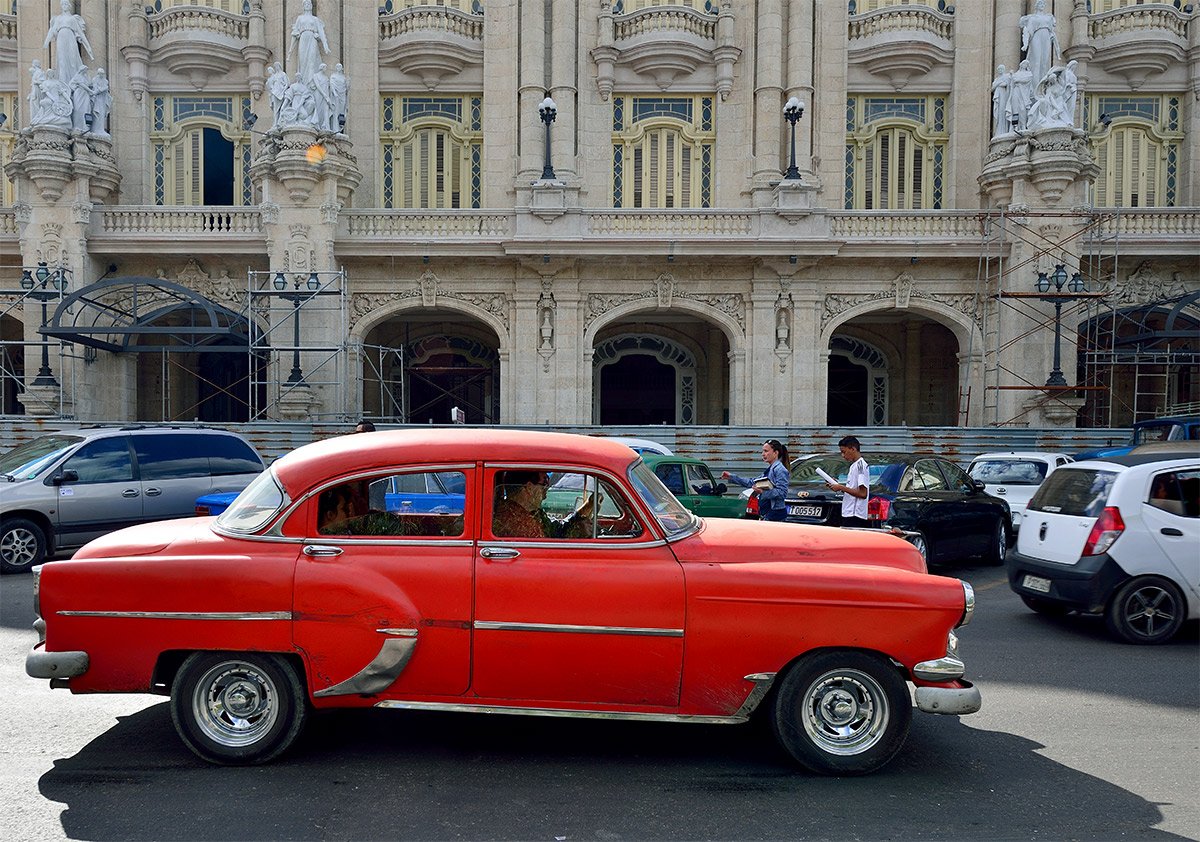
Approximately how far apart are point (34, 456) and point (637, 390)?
16.2 meters

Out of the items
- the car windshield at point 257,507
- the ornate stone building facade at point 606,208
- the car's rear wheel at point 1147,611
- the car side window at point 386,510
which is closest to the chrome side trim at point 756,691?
the car side window at point 386,510

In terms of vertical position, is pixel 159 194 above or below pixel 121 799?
above

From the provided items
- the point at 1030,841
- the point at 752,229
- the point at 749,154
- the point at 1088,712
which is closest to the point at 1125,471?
the point at 1088,712

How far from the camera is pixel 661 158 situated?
22.8 meters

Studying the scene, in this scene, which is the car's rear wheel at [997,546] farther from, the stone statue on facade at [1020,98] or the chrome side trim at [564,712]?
the stone statue on facade at [1020,98]

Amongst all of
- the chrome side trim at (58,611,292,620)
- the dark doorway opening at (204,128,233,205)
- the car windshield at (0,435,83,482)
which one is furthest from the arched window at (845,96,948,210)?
the chrome side trim at (58,611,292,620)

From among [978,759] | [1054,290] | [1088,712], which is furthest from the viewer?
[1054,290]

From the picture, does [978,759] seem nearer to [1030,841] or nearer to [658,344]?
[1030,841]

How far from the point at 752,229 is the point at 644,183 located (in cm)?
399

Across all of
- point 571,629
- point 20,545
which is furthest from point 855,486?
point 20,545

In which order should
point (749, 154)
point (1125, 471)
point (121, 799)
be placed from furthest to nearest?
point (749, 154), point (1125, 471), point (121, 799)

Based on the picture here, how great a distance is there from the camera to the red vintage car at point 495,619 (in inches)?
173

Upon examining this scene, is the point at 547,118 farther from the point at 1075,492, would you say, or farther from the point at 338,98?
the point at 1075,492

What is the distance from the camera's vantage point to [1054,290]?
65.1 feet
